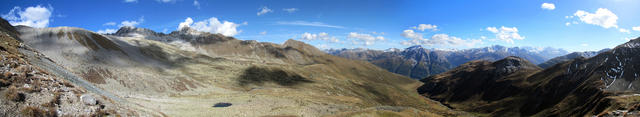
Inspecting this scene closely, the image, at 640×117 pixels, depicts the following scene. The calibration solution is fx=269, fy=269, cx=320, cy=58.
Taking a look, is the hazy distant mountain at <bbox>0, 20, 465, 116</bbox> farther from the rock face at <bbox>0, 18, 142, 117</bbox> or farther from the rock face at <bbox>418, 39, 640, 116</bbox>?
the rock face at <bbox>418, 39, 640, 116</bbox>

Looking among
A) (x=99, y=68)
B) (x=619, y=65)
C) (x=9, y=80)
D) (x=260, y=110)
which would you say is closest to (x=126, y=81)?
(x=99, y=68)

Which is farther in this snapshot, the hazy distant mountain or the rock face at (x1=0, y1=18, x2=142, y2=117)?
the hazy distant mountain

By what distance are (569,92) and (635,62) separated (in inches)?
1543

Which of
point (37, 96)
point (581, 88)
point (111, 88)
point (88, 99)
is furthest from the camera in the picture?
point (581, 88)

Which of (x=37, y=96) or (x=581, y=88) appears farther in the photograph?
(x=581, y=88)

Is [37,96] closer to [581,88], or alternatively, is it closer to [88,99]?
[88,99]

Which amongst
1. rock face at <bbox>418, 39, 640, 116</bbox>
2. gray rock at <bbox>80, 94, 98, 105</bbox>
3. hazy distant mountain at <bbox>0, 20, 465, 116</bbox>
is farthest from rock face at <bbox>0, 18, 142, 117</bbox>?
rock face at <bbox>418, 39, 640, 116</bbox>

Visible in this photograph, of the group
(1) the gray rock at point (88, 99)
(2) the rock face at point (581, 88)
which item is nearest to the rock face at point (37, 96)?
(1) the gray rock at point (88, 99)

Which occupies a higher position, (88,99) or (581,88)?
(88,99)

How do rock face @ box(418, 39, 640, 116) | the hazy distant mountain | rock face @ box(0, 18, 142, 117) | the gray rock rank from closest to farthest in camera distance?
1. rock face @ box(0, 18, 142, 117)
2. the hazy distant mountain
3. the gray rock
4. rock face @ box(418, 39, 640, 116)

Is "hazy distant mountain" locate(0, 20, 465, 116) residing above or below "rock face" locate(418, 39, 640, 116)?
above

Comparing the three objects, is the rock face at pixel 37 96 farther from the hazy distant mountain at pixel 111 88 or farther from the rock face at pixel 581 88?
the rock face at pixel 581 88

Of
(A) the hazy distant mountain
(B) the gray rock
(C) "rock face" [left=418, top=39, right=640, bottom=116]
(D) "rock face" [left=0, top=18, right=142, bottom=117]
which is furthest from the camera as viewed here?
(C) "rock face" [left=418, top=39, right=640, bottom=116]

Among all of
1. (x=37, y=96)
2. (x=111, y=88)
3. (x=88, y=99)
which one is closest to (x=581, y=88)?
(x=88, y=99)
